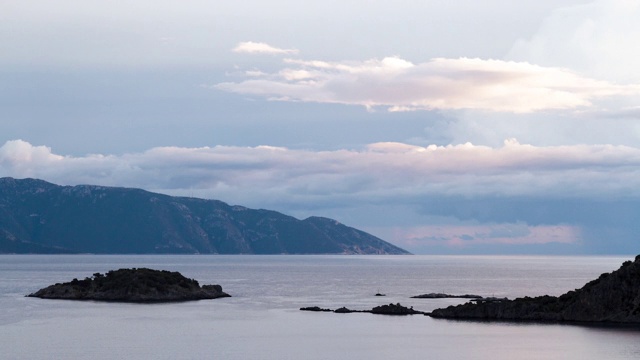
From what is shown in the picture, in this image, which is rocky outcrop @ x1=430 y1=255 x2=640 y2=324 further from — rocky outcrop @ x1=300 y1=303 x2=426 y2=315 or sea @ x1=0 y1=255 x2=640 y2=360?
rocky outcrop @ x1=300 y1=303 x2=426 y2=315

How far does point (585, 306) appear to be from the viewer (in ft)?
453

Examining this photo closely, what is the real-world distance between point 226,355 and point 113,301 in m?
90.1

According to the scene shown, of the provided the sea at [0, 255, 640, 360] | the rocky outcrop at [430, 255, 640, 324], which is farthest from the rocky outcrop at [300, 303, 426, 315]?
the rocky outcrop at [430, 255, 640, 324]

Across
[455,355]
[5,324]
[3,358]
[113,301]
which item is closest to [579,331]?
[455,355]

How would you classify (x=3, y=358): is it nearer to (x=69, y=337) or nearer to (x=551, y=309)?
(x=69, y=337)

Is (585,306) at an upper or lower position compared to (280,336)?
upper

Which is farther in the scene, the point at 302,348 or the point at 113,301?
the point at 113,301

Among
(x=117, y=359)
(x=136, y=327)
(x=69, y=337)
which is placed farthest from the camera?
(x=136, y=327)

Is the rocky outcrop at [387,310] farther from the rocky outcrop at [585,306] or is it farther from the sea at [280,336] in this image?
the rocky outcrop at [585,306]

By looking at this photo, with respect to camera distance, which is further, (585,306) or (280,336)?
(585,306)

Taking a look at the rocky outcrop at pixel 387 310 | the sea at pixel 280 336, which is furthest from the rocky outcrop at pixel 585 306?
the rocky outcrop at pixel 387 310

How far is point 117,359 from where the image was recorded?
106 m

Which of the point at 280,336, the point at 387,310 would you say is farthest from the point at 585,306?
the point at 280,336

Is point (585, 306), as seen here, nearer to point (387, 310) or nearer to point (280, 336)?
point (387, 310)
